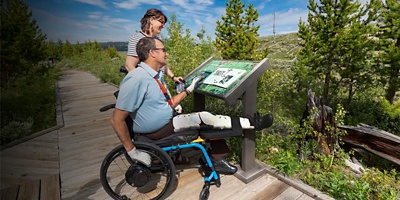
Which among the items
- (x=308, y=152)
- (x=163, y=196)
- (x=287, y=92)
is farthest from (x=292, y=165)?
(x=287, y=92)

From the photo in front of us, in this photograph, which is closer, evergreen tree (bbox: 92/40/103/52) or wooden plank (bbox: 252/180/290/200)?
wooden plank (bbox: 252/180/290/200)

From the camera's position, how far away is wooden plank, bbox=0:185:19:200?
7.00 feet

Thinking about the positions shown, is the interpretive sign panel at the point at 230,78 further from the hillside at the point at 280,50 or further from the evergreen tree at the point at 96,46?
the evergreen tree at the point at 96,46

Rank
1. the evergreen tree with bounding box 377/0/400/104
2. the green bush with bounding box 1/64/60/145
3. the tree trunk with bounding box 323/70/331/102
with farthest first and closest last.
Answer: the tree trunk with bounding box 323/70/331/102
the evergreen tree with bounding box 377/0/400/104
the green bush with bounding box 1/64/60/145

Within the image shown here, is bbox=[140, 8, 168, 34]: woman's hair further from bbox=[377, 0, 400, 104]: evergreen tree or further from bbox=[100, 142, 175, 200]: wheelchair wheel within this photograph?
bbox=[377, 0, 400, 104]: evergreen tree

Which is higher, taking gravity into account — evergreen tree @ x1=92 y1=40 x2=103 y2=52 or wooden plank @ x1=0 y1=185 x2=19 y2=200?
evergreen tree @ x1=92 y1=40 x2=103 y2=52

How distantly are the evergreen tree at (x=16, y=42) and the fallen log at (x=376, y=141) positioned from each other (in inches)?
346

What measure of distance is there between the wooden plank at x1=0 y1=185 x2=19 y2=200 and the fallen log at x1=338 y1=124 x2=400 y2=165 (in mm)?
5030

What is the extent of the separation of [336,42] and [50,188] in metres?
9.39

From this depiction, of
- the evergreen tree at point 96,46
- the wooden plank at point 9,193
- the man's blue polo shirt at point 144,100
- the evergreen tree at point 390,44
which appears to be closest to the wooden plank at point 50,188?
the wooden plank at point 9,193

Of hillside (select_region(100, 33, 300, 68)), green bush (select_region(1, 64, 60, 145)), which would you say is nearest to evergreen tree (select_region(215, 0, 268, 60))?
hillside (select_region(100, 33, 300, 68))

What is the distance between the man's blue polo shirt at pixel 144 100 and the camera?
1.63 meters

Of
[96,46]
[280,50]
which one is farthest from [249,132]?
[280,50]

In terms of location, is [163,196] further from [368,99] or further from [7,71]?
[368,99]
